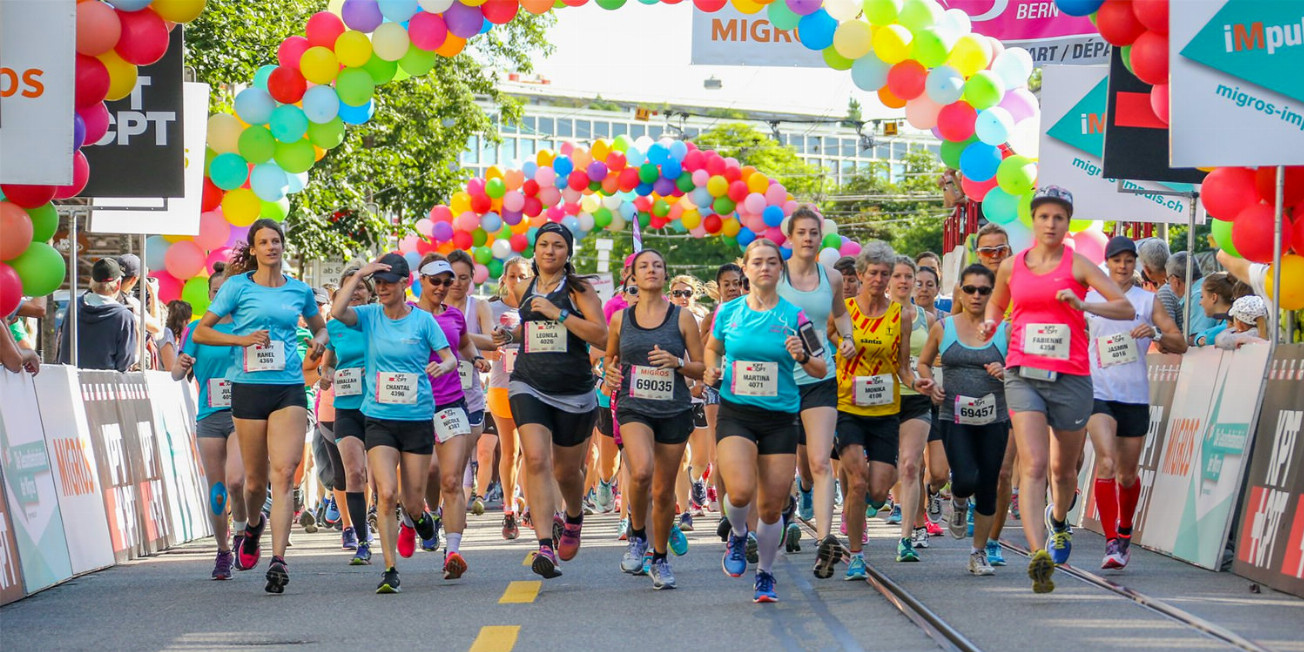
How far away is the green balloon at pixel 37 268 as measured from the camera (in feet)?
37.0

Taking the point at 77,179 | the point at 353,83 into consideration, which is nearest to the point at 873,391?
the point at 77,179

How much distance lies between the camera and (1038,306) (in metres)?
9.77

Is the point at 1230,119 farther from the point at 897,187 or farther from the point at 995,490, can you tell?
the point at 897,187

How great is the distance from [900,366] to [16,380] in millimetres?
5256

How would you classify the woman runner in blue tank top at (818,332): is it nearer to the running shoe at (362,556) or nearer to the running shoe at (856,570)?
the running shoe at (856,570)

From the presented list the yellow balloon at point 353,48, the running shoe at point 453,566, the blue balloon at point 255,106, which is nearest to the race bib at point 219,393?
the running shoe at point 453,566

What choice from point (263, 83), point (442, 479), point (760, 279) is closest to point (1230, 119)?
point (760, 279)

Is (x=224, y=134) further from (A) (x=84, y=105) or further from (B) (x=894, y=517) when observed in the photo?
(B) (x=894, y=517)

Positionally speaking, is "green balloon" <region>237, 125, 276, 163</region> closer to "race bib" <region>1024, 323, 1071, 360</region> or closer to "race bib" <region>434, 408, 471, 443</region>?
"race bib" <region>434, 408, 471, 443</region>

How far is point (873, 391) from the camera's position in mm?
10906

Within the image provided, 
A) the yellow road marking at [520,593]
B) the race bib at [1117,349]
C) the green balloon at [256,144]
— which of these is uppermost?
the green balloon at [256,144]

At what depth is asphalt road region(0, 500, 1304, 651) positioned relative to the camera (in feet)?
25.2

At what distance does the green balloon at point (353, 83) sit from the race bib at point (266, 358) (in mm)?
7589

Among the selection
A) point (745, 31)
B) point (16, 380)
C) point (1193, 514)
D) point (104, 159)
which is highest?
point (745, 31)
